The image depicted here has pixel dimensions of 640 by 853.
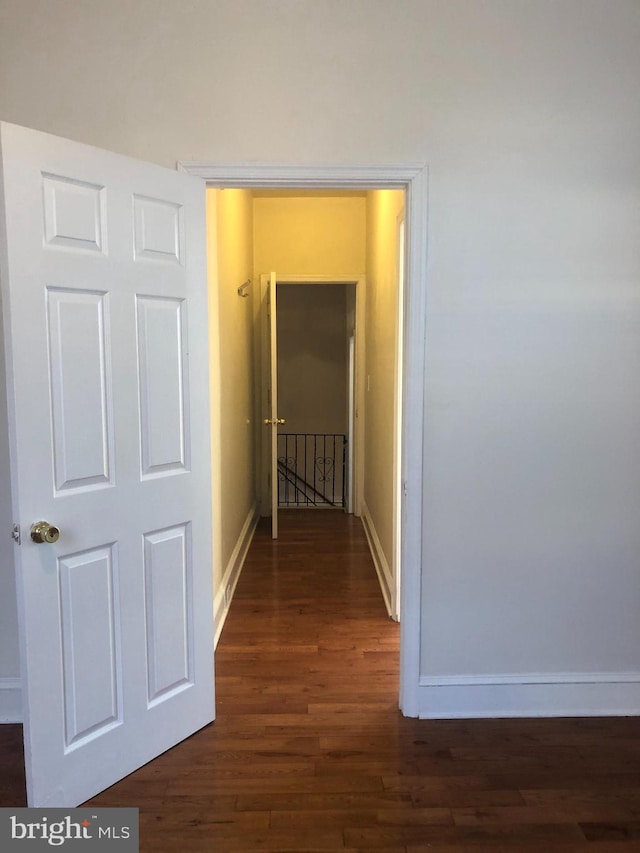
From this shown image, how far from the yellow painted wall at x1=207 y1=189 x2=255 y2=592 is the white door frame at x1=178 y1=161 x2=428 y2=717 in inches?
31.5

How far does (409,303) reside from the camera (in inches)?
94.0

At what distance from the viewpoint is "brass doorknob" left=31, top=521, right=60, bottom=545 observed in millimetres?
1823

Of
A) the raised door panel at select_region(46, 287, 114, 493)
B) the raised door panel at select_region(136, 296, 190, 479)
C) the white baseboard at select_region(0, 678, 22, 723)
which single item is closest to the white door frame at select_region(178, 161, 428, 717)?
the raised door panel at select_region(136, 296, 190, 479)

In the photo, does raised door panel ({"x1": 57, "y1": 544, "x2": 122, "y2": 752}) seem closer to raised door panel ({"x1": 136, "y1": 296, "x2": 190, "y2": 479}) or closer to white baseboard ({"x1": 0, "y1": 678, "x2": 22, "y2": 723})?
raised door panel ({"x1": 136, "y1": 296, "x2": 190, "y2": 479})

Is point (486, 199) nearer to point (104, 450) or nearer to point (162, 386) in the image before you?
point (162, 386)

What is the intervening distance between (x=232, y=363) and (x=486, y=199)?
83.1 inches

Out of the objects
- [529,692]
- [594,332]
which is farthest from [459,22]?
[529,692]

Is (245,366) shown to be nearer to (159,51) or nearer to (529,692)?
(159,51)

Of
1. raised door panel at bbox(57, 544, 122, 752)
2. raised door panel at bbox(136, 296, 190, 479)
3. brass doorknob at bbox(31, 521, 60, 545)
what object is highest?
raised door panel at bbox(136, 296, 190, 479)

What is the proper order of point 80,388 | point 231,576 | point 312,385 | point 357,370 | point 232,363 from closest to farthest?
point 80,388
point 231,576
point 232,363
point 357,370
point 312,385

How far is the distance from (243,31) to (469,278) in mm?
1227

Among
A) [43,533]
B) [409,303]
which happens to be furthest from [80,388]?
[409,303]

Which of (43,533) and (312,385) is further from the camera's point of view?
(312,385)

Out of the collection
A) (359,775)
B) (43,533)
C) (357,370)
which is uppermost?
(357,370)
